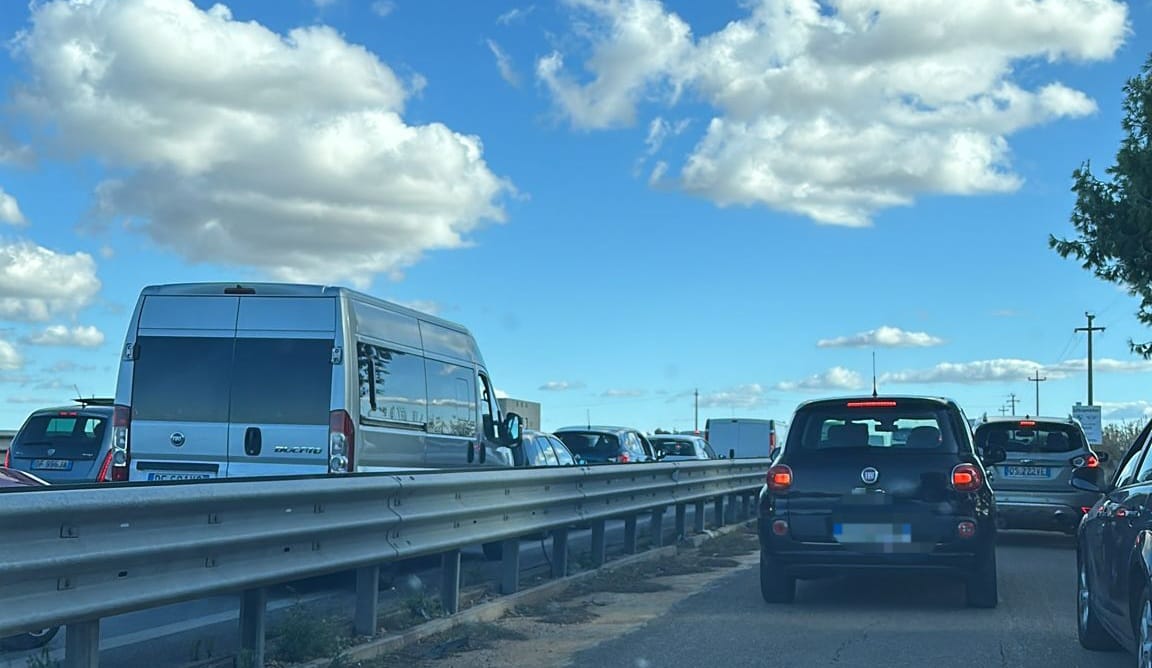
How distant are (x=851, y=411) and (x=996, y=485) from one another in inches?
245

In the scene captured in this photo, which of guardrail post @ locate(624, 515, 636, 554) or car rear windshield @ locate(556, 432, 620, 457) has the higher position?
car rear windshield @ locate(556, 432, 620, 457)

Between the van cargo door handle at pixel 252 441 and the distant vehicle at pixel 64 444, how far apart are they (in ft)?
15.9

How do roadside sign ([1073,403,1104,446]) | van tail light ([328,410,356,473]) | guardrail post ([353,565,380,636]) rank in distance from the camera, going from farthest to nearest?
1. roadside sign ([1073,403,1104,446])
2. van tail light ([328,410,356,473])
3. guardrail post ([353,565,380,636])

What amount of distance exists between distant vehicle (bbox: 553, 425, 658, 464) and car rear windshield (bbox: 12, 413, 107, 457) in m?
9.17

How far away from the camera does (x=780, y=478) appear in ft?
32.1

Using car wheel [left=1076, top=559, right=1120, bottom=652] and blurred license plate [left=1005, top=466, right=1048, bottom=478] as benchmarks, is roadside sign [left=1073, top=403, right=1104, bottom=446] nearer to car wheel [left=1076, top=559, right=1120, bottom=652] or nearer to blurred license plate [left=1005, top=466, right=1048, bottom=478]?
blurred license plate [left=1005, top=466, right=1048, bottom=478]

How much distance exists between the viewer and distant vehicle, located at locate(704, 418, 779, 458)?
47.3m

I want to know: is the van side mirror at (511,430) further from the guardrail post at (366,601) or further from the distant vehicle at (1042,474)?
the guardrail post at (366,601)

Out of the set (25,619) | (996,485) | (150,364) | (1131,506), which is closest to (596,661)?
(1131,506)

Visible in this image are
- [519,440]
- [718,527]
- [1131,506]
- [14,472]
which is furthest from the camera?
[718,527]

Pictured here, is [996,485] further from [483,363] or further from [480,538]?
[480,538]

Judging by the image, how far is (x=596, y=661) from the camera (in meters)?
7.35

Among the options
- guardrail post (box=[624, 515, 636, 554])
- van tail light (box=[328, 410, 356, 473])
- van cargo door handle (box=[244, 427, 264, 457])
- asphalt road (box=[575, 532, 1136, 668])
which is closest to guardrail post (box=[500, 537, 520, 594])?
asphalt road (box=[575, 532, 1136, 668])

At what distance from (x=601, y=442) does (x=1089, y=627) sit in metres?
15.0
